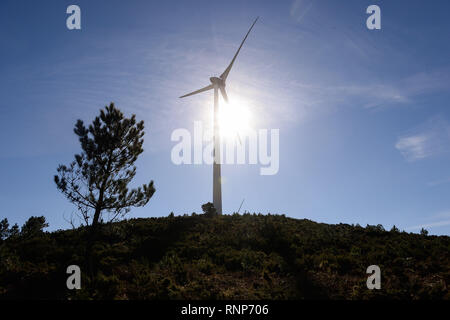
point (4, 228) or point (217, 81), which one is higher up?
point (217, 81)

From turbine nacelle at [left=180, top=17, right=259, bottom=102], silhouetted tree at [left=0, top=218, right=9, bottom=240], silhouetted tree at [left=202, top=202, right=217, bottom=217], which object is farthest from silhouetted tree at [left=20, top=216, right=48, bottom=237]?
turbine nacelle at [left=180, top=17, right=259, bottom=102]

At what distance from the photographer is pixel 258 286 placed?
13992mm

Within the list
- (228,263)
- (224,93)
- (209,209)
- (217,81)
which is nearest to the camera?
(228,263)

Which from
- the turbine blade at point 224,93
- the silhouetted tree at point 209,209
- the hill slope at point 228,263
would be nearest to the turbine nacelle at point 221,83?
the turbine blade at point 224,93

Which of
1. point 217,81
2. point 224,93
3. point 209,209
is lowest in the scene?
point 209,209

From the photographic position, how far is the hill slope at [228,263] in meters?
13.0

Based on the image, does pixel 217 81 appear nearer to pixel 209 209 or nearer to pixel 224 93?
pixel 224 93

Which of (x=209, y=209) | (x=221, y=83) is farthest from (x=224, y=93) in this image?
(x=209, y=209)

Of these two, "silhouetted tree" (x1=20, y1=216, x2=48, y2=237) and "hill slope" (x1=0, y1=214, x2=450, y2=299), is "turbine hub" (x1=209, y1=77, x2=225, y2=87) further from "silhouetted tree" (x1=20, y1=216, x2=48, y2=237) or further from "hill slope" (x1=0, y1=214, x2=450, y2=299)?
"silhouetted tree" (x1=20, y1=216, x2=48, y2=237)

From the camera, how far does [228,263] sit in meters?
17.0

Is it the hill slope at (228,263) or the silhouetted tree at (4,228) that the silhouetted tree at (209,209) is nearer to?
the hill slope at (228,263)
